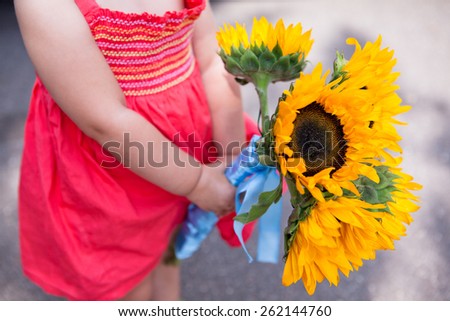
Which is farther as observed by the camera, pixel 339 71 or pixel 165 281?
pixel 165 281

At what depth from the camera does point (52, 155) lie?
0.99 metres

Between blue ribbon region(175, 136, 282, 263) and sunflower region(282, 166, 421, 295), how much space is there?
4.8 inches

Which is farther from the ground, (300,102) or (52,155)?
(300,102)

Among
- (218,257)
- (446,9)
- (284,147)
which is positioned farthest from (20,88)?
(446,9)

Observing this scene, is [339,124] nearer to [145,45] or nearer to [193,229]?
[145,45]

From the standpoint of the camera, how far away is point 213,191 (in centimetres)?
94

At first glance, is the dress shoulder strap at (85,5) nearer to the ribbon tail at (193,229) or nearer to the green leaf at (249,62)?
the green leaf at (249,62)

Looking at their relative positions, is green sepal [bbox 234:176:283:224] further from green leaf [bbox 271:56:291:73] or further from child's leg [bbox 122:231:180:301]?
child's leg [bbox 122:231:180:301]

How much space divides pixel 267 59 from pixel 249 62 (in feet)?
0.09

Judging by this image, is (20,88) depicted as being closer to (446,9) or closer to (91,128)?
(91,128)

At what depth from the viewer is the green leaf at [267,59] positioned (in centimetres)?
77

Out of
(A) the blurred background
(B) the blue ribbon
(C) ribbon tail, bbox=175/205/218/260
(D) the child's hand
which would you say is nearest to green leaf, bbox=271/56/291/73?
(B) the blue ribbon

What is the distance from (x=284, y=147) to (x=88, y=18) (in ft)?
1.14

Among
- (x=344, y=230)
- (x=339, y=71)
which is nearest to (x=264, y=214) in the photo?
(x=344, y=230)
